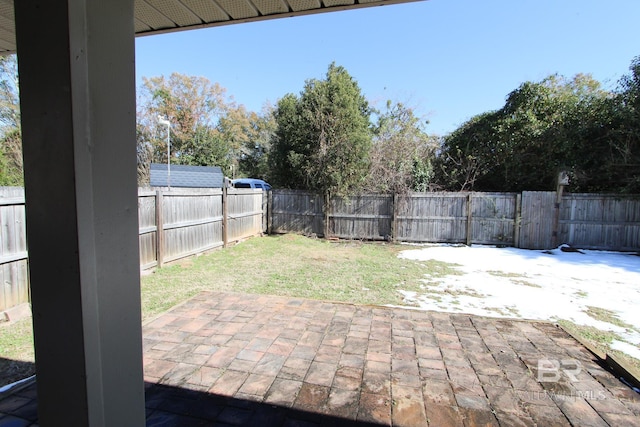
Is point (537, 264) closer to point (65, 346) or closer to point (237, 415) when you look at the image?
point (237, 415)

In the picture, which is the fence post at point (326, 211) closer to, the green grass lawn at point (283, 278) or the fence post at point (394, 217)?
the green grass lawn at point (283, 278)

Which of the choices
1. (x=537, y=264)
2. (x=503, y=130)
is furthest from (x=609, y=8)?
(x=537, y=264)

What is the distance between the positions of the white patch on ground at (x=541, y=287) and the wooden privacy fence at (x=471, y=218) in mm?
690

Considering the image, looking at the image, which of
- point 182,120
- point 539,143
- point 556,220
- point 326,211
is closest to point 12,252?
point 326,211

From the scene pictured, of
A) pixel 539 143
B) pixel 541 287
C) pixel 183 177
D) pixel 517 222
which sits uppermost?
pixel 539 143

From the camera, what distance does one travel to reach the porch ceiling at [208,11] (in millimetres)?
1943

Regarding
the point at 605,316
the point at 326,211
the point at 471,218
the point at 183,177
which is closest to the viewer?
the point at 605,316

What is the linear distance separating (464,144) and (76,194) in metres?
12.6

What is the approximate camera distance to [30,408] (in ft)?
6.66

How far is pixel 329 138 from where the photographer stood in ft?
33.0

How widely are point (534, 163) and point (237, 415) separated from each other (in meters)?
11.3

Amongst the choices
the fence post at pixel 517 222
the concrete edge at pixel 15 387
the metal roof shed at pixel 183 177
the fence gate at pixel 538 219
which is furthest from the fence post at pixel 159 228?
the fence gate at pixel 538 219

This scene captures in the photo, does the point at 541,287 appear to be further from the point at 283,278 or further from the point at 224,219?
the point at 224,219

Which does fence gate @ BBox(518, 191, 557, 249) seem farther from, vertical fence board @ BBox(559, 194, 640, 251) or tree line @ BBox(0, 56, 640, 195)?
tree line @ BBox(0, 56, 640, 195)
